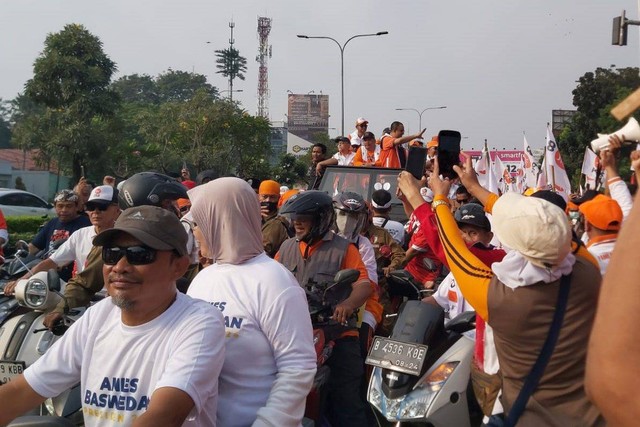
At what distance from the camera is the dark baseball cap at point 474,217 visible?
5.09 metres

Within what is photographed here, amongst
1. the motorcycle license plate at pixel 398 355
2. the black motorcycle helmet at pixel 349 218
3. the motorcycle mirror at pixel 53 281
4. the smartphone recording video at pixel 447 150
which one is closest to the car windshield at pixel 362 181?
the black motorcycle helmet at pixel 349 218

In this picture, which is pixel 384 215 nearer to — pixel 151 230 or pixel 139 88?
pixel 151 230

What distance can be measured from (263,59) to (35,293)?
345 feet

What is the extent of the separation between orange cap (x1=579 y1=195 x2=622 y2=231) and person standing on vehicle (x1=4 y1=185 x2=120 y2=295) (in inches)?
124

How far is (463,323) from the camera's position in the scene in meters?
4.36

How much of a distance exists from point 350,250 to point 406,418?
49.5 inches

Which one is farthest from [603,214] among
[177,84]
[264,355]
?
[177,84]

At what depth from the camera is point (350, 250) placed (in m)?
5.09

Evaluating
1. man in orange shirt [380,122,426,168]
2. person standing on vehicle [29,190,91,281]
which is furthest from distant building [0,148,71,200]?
person standing on vehicle [29,190,91,281]

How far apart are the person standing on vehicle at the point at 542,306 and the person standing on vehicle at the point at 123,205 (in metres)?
2.27

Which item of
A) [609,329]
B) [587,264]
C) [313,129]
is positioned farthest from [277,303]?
[313,129]

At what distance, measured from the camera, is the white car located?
25.9m

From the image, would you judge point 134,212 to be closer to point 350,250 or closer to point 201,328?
point 201,328

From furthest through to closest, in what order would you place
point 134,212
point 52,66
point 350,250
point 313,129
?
point 313,129
point 52,66
point 350,250
point 134,212
